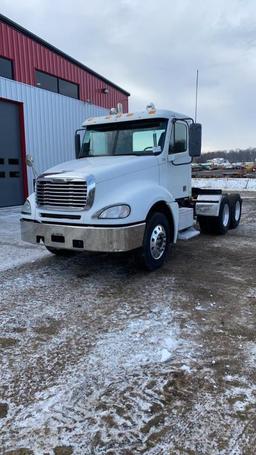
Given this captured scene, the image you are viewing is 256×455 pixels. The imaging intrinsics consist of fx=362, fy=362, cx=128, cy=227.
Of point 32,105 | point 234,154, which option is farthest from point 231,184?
point 234,154

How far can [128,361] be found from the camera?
3.19 meters

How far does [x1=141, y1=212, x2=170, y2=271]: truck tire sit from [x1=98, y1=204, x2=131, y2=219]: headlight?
0.56 meters

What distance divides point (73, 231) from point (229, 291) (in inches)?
90.5

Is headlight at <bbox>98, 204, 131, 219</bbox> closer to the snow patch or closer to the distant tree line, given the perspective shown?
the snow patch

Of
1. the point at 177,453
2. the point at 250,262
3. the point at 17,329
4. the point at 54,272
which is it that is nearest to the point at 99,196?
the point at 54,272

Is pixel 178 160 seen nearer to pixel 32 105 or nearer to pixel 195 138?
pixel 195 138

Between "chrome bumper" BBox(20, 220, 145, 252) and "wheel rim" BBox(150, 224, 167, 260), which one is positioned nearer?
"chrome bumper" BBox(20, 220, 145, 252)

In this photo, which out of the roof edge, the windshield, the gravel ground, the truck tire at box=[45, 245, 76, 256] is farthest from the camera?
the roof edge

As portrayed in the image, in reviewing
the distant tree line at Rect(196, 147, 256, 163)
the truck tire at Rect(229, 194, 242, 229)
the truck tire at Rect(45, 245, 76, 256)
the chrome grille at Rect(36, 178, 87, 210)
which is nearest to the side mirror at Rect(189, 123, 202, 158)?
the chrome grille at Rect(36, 178, 87, 210)

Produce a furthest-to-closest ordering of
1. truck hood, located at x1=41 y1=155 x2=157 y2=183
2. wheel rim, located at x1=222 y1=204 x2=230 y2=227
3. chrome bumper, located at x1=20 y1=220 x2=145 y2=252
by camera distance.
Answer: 1. wheel rim, located at x1=222 y1=204 x2=230 y2=227
2. truck hood, located at x1=41 y1=155 x2=157 y2=183
3. chrome bumper, located at x1=20 y1=220 x2=145 y2=252

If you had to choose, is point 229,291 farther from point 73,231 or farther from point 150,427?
point 150,427

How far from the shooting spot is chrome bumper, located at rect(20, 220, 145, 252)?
490cm

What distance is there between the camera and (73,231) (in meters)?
5.08

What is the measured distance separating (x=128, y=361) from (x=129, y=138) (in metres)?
4.15
